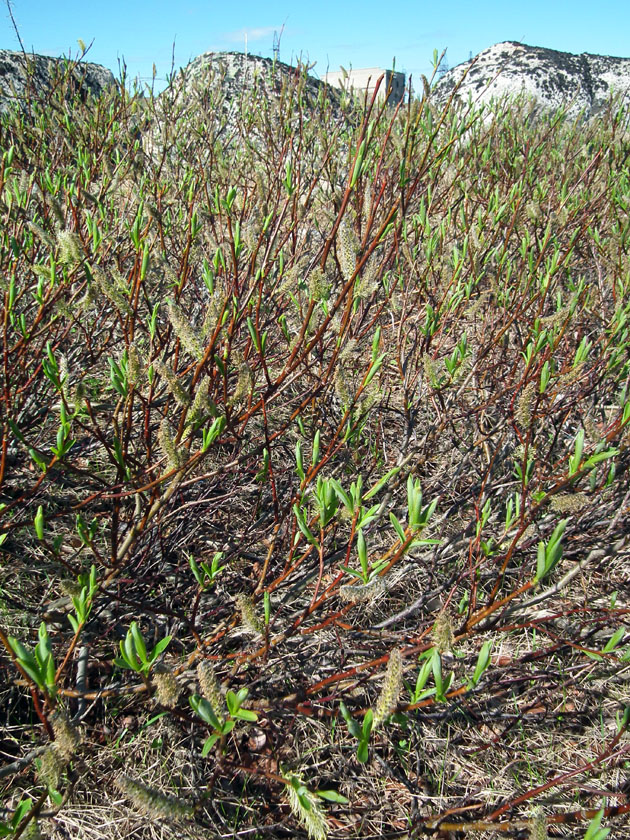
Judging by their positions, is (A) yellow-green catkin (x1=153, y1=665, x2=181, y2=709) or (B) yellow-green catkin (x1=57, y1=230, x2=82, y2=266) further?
(B) yellow-green catkin (x1=57, y1=230, x2=82, y2=266)

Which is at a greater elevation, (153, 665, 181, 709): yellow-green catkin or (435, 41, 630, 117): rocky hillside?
(435, 41, 630, 117): rocky hillside

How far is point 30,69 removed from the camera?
4.12 meters

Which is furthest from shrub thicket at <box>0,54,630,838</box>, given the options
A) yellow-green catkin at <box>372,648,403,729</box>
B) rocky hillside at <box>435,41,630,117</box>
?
rocky hillside at <box>435,41,630,117</box>

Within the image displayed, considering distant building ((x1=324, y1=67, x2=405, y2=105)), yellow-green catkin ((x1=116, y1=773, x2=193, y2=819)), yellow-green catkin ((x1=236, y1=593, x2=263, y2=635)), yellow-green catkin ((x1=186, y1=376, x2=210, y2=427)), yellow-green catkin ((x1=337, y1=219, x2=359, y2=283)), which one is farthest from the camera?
distant building ((x1=324, y1=67, x2=405, y2=105))

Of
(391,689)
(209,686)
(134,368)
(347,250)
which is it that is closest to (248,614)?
(209,686)

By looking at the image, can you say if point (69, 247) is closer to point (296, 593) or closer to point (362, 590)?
point (362, 590)

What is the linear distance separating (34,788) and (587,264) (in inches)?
167

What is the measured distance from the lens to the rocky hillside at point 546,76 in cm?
845

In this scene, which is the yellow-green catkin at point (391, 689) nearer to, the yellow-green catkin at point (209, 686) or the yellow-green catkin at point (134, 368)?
the yellow-green catkin at point (209, 686)

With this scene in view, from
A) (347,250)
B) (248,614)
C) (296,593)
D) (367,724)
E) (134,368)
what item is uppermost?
(347,250)

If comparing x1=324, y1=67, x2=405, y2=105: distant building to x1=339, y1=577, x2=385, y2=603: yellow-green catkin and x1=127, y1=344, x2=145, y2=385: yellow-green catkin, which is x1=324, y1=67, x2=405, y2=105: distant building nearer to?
x1=127, y1=344, x2=145, y2=385: yellow-green catkin

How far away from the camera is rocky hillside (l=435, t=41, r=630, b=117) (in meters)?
8.45

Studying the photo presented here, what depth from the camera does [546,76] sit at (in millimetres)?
8578

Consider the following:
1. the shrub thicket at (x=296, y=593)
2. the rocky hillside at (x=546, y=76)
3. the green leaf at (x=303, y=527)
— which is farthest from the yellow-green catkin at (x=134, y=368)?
the rocky hillside at (x=546, y=76)
